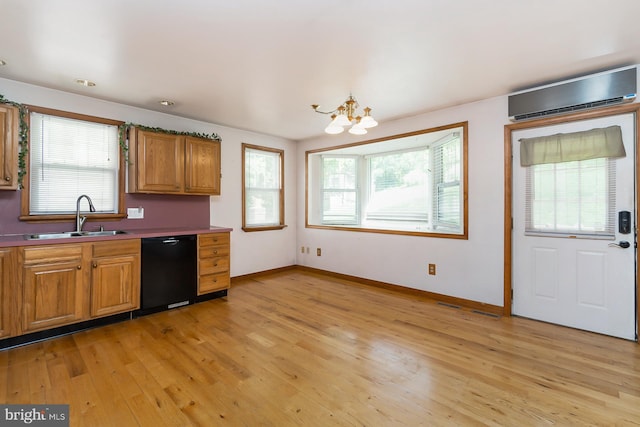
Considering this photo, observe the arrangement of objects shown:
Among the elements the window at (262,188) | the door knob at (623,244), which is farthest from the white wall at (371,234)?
the door knob at (623,244)

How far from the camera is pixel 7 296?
2.46 meters

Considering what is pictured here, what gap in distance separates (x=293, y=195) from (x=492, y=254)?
3.44 meters

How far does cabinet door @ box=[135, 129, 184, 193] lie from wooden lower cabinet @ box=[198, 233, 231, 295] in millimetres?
757

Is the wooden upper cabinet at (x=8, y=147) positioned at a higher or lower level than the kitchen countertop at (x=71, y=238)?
higher

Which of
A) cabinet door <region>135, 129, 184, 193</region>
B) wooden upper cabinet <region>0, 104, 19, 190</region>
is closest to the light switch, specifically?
cabinet door <region>135, 129, 184, 193</region>

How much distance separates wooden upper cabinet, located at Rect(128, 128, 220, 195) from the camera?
11.4ft

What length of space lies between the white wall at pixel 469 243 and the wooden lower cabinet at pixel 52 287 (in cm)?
348

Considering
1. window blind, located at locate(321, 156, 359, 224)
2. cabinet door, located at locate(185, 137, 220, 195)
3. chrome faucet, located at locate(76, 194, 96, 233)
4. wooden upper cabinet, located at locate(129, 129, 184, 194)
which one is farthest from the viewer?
window blind, located at locate(321, 156, 359, 224)

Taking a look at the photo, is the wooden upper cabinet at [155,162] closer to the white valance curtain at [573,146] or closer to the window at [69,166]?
the window at [69,166]

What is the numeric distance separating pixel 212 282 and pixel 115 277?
107 cm

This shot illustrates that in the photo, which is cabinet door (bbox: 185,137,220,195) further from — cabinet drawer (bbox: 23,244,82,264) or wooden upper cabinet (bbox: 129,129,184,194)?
cabinet drawer (bbox: 23,244,82,264)

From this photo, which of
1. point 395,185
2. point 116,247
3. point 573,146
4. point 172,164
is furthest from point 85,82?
point 573,146

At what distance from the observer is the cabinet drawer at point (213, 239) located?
3.69 metres

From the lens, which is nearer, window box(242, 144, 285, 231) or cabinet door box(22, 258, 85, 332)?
cabinet door box(22, 258, 85, 332)
